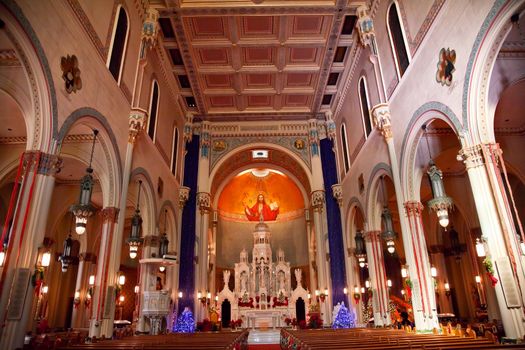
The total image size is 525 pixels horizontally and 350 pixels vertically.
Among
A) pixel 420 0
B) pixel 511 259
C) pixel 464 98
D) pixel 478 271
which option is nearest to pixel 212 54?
pixel 420 0

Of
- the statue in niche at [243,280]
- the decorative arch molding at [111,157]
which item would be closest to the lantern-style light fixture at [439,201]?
the decorative arch molding at [111,157]

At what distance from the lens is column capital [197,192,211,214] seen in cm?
2392

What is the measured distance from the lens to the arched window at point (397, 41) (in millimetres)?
13344

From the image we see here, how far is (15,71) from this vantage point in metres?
10.8

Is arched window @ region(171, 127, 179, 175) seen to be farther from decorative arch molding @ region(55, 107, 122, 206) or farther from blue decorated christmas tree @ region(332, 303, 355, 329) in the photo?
blue decorated christmas tree @ region(332, 303, 355, 329)

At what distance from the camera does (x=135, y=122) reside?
1432 centimetres

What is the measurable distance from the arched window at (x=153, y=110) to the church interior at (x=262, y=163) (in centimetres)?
24

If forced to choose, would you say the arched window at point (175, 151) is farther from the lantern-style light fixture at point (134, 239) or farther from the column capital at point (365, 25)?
the column capital at point (365, 25)

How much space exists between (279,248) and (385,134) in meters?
20.4

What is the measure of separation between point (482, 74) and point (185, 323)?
17.2 meters

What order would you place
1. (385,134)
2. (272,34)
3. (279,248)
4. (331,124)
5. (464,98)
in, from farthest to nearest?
(279,248), (331,124), (272,34), (385,134), (464,98)

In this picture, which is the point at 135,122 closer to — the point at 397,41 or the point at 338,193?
the point at 397,41

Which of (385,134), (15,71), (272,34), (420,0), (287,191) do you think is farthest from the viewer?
(287,191)

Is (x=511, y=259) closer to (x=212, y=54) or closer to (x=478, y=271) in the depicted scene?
(x=478, y=271)
